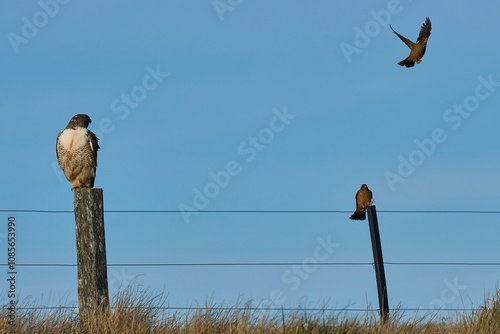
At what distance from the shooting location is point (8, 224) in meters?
8.00

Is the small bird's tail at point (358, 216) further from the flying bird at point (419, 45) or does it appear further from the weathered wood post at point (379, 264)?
the flying bird at point (419, 45)

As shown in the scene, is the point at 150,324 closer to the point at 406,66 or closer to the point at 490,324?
the point at 490,324

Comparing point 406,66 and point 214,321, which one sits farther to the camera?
point 406,66

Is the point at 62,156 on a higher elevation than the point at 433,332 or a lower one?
higher

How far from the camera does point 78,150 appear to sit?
8.16m

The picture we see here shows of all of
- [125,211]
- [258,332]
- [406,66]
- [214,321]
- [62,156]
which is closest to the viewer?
[258,332]

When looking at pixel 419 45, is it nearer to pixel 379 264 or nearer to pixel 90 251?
pixel 379 264

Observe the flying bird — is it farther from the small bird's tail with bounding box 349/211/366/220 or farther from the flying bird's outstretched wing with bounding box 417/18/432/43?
the small bird's tail with bounding box 349/211/366/220

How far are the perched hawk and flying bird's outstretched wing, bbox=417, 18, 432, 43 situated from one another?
8.81 meters

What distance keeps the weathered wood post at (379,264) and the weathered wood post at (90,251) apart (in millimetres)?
3277

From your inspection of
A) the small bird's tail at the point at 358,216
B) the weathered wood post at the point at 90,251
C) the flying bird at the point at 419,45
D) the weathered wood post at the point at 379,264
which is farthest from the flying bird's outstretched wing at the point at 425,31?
the weathered wood post at the point at 90,251

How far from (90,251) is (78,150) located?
A: 1.98 meters

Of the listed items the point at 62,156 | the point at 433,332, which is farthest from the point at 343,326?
the point at 62,156

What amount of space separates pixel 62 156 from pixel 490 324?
5744 mm
